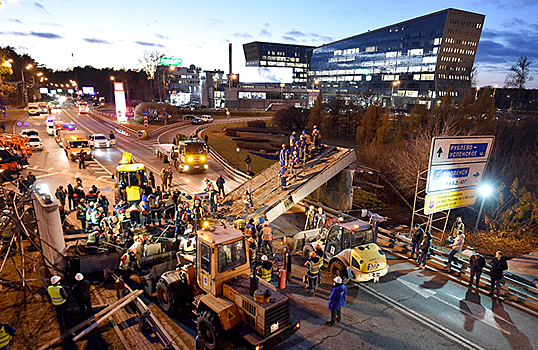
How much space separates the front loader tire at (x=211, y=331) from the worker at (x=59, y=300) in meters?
3.28

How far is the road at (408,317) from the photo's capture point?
7.95 m

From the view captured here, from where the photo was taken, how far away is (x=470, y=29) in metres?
79.2

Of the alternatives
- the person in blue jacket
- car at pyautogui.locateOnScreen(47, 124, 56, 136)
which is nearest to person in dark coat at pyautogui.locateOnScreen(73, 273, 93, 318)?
the person in blue jacket

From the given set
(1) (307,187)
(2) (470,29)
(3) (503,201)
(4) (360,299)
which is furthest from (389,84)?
(4) (360,299)

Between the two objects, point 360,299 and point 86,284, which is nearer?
point 86,284

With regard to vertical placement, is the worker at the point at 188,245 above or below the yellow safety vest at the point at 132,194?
above

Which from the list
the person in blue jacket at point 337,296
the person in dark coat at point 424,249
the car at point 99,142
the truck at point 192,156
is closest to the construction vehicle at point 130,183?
the truck at point 192,156

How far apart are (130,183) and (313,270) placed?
427 inches

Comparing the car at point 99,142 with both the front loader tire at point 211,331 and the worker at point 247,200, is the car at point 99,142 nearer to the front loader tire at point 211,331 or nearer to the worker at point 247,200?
the worker at point 247,200

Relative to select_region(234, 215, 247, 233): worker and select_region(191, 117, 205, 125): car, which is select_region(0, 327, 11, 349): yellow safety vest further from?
select_region(191, 117, 205, 125): car

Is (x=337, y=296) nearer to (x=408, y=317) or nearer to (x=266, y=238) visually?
(x=408, y=317)

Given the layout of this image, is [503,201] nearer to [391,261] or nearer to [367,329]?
[391,261]

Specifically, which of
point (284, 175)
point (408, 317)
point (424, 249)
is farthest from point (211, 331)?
point (284, 175)

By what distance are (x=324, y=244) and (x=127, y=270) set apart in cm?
678
